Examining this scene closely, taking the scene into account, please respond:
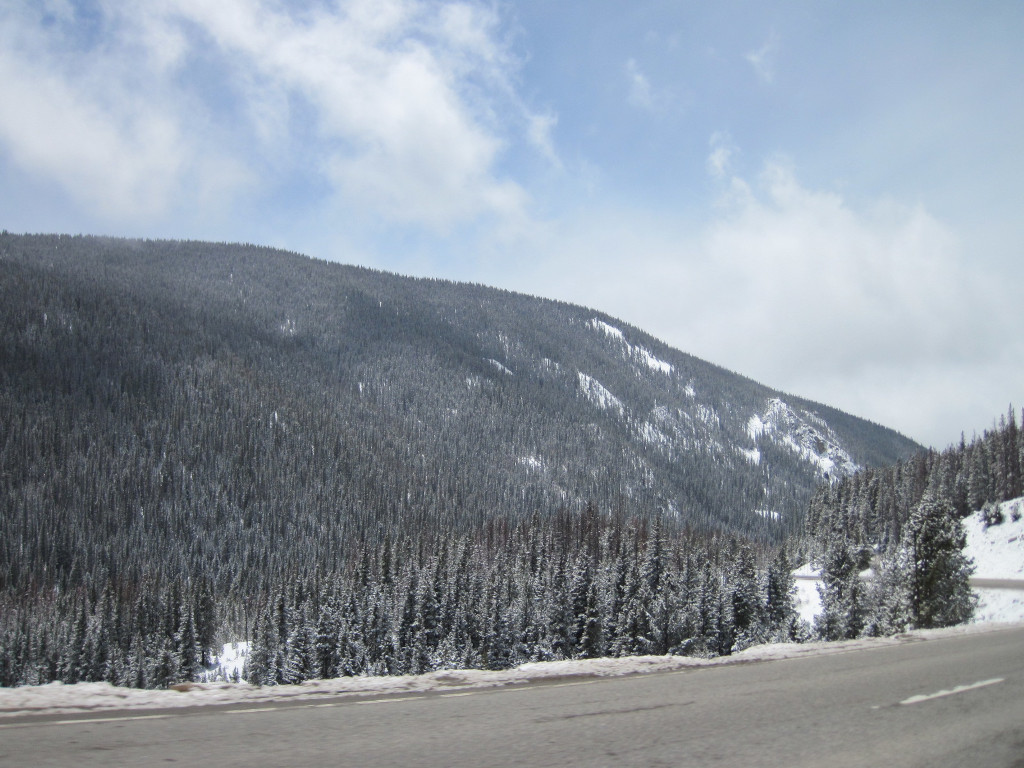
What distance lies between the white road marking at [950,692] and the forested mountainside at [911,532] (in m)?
29.9

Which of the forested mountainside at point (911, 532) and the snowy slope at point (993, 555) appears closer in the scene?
the forested mountainside at point (911, 532)

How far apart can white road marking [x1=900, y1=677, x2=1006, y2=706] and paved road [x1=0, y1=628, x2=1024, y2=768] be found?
0.03 m

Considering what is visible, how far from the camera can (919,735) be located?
797 cm

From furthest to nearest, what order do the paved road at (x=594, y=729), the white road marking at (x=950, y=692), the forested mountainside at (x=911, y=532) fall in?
the forested mountainside at (x=911, y=532) < the white road marking at (x=950, y=692) < the paved road at (x=594, y=729)

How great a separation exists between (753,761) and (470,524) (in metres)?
192

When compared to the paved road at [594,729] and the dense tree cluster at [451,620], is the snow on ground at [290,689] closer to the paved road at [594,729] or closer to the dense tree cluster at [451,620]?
the paved road at [594,729]

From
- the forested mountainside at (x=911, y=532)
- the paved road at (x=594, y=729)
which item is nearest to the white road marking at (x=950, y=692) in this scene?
the paved road at (x=594, y=729)

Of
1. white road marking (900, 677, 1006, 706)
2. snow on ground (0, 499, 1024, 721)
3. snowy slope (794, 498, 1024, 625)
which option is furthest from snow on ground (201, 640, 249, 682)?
white road marking (900, 677, 1006, 706)

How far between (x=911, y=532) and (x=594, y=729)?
4195cm

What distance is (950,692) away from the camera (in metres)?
10.2

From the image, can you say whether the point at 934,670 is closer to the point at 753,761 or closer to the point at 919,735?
the point at 919,735

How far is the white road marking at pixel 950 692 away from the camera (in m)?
9.62

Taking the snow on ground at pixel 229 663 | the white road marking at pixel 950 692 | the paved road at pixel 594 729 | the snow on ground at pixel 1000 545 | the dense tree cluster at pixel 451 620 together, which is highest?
the paved road at pixel 594 729

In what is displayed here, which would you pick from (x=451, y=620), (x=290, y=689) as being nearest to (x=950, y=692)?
(x=290, y=689)
